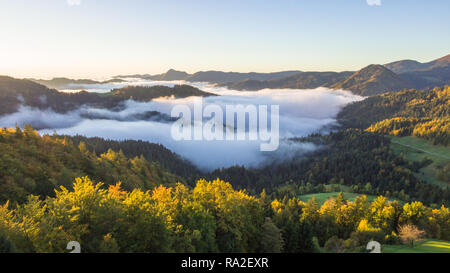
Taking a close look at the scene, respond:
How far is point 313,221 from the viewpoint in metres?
87.7

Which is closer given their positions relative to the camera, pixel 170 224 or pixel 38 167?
pixel 170 224

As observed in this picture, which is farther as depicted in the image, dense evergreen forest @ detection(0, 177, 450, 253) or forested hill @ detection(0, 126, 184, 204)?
forested hill @ detection(0, 126, 184, 204)

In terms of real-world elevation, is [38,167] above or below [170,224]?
above

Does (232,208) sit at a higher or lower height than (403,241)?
higher

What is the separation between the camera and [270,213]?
83.1 meters

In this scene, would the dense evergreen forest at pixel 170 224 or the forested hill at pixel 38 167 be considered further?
the forested hill at pixel 38 167
